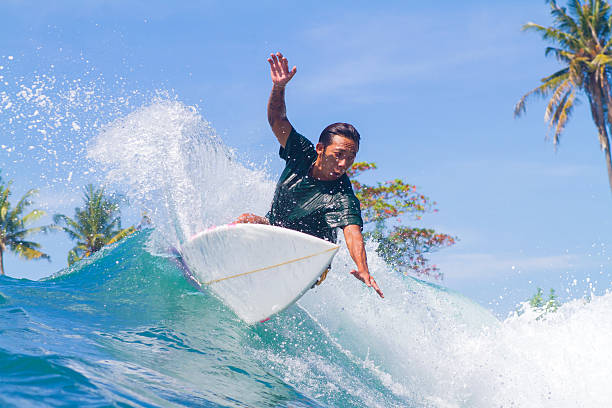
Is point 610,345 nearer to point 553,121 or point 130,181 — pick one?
point 130,181

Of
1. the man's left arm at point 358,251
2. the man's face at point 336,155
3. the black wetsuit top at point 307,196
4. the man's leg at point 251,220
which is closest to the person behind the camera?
the man's left arm at point 358,251

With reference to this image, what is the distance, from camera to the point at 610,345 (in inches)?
254

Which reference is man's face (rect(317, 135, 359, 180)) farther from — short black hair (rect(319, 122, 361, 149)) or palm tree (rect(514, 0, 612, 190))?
palm tree (rect(514, 0, 612, 190))

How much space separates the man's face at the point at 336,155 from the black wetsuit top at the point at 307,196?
12 centimetres

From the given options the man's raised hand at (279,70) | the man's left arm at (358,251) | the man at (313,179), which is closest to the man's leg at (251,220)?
the man at (313,179)

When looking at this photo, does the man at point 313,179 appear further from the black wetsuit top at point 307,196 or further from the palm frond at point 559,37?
the palm frond at point 559,37

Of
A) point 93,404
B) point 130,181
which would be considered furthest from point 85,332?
point 130,181

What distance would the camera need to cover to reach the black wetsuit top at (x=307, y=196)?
4316 millimetres

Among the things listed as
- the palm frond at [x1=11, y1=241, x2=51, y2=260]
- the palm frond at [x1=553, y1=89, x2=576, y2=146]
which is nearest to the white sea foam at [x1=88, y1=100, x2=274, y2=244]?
the palm frond at [x1=553, y1=89, x2=576, y2=146]

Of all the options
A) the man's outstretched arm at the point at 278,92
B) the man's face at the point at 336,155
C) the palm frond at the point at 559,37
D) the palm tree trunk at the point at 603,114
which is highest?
the palm frond at the point at 559,37

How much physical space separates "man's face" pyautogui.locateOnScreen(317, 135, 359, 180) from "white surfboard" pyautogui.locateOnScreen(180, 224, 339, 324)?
59 cm

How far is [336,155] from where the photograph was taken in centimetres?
419

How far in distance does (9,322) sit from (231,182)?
2.71 metres

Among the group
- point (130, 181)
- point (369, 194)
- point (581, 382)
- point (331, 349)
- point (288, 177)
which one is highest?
point (369, 194)
